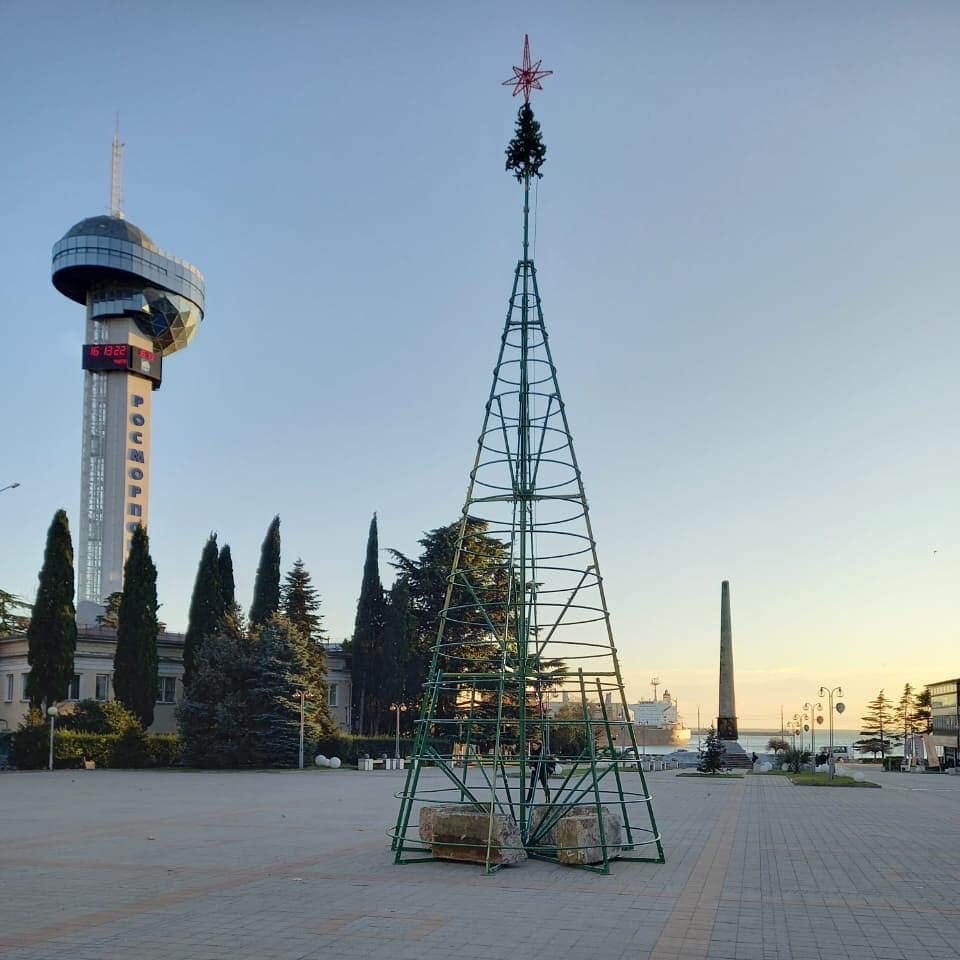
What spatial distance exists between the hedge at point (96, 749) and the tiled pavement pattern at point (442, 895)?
23.6m

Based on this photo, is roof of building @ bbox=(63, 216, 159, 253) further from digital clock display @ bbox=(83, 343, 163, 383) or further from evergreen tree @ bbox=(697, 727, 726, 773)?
evergreen tree @ bbox=(697, 727, 726, 773)

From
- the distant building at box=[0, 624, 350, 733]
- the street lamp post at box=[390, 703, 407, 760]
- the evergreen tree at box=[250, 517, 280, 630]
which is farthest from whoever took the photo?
the evergreen tree at box=[250, 517, 280, 630]

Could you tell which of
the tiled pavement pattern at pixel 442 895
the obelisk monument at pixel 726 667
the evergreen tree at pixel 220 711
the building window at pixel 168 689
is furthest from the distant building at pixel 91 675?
the tiled pavement pattern at pixel 442 895

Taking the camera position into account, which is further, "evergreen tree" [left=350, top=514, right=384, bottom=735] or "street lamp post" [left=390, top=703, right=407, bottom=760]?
"evergreen tree" [left=350, top=514, right=384, bottom=735]

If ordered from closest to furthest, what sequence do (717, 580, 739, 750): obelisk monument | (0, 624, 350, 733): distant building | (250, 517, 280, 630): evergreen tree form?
(0, 624, 350, 733): distant building < (250, 517, 280, 630): evergreen tree < (717, 580, 739, 750): obelisk monument

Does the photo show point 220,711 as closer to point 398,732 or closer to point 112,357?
point 398,732

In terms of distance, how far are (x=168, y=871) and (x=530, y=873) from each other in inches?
157

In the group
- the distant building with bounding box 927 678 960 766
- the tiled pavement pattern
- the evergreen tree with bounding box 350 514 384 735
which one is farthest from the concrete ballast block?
the distant building with bounding box 927 678 960 766

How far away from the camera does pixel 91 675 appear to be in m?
49.9

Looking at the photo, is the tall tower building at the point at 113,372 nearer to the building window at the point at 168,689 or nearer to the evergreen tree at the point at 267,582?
Answer: the building window at the point at 168,689

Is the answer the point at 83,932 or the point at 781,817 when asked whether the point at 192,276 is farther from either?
the point at 83,932

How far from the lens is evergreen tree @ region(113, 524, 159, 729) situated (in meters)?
47.0

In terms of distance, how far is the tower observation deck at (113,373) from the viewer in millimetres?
98562

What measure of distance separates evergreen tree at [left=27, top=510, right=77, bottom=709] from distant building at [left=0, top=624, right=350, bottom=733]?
1.96 metres
